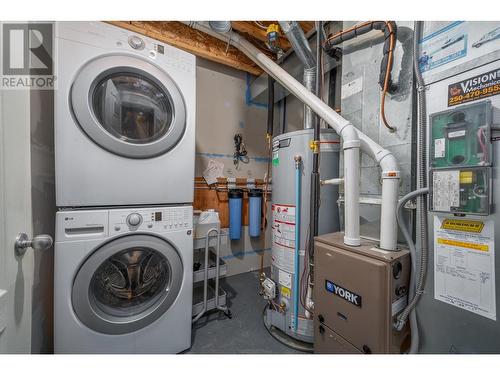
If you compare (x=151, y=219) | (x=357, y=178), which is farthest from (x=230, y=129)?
(x=357, y=178)

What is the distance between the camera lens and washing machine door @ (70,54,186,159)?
36.0 inches

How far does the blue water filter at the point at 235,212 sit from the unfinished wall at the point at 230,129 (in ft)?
0.70

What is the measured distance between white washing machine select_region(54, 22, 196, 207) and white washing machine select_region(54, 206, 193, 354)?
11 cm

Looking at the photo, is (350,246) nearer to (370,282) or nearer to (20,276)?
(370,282)

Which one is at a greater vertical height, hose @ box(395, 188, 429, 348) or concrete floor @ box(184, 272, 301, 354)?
hose @ box(395, 188, 429, 348)

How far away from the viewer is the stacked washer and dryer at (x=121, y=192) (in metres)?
0.90

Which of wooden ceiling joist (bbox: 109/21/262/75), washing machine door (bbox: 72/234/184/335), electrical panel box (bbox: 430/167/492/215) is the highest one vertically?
wooden ceiling joist (bbox: 109/21/262/75)

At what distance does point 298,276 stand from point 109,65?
1600mm

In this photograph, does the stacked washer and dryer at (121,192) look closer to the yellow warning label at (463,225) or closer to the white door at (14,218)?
the white door at (14,218)

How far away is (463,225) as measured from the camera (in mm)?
762

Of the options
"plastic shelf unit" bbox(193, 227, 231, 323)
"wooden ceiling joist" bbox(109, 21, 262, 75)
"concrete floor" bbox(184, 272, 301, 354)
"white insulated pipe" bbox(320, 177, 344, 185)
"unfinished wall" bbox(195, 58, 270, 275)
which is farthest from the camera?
"unfinished wall" bbox(195, 58, 270, 275)

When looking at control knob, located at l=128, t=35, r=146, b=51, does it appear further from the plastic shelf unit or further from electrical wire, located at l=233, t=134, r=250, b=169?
electrical wire, located at l=233, t=134, r=250, b=169

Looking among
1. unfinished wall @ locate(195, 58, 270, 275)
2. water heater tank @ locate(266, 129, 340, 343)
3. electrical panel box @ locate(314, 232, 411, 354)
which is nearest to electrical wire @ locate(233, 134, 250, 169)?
unfinished wall @ locate(195, 58, 270, 275)

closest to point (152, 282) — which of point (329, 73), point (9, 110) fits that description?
point (9, 110)
